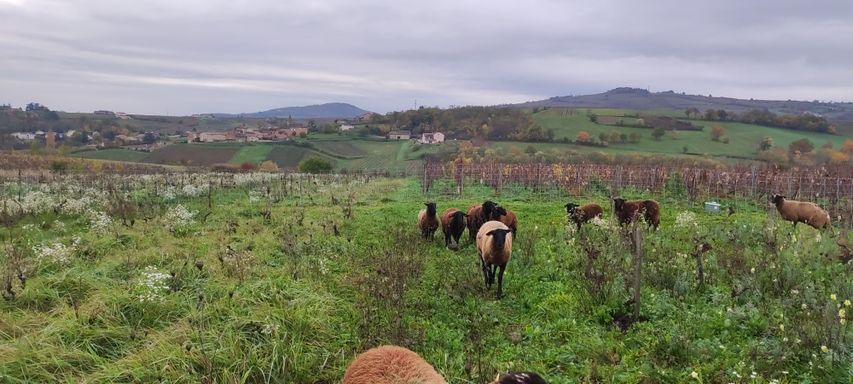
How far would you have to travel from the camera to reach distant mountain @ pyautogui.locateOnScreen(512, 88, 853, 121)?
110 m

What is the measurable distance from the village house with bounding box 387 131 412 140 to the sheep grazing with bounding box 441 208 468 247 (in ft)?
245

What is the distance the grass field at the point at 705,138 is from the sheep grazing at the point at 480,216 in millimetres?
51102

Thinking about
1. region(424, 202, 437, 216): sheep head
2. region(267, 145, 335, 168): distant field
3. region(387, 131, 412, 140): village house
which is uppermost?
region(387, 131, 412, 140): village house

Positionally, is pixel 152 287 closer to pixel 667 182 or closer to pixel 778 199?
pixel 778 199

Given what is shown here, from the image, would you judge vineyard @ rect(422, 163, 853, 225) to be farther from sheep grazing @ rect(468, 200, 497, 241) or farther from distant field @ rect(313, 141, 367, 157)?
distant field @ rect(313, 141, 367, 157)

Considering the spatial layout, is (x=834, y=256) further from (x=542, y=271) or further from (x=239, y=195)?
(x=239, y=195)

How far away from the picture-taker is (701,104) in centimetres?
14175

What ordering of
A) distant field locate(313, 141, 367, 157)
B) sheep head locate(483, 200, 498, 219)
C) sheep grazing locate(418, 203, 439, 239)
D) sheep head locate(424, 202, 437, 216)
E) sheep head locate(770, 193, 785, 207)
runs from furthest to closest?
distant field locate(313, 141, 367, 157), sheep head locate(770, 193, 785, 207), sheep grazing locate(418, 203, 439, 239), sheep head locate(424, 202, 437, 216), sheep head locate(483, 200, 498, 219)

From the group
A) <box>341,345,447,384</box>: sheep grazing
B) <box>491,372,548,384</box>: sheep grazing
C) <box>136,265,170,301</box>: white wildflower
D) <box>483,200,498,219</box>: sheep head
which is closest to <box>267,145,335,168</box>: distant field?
<box>483,200,498,219</box>: sheep head

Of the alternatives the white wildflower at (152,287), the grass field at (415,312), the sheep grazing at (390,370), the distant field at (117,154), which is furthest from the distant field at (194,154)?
the sheep grazing at (390,370)

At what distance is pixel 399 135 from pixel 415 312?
81.9m

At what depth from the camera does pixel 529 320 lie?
286 inches

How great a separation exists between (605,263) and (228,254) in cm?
669

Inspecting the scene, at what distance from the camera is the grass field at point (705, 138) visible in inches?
2293
